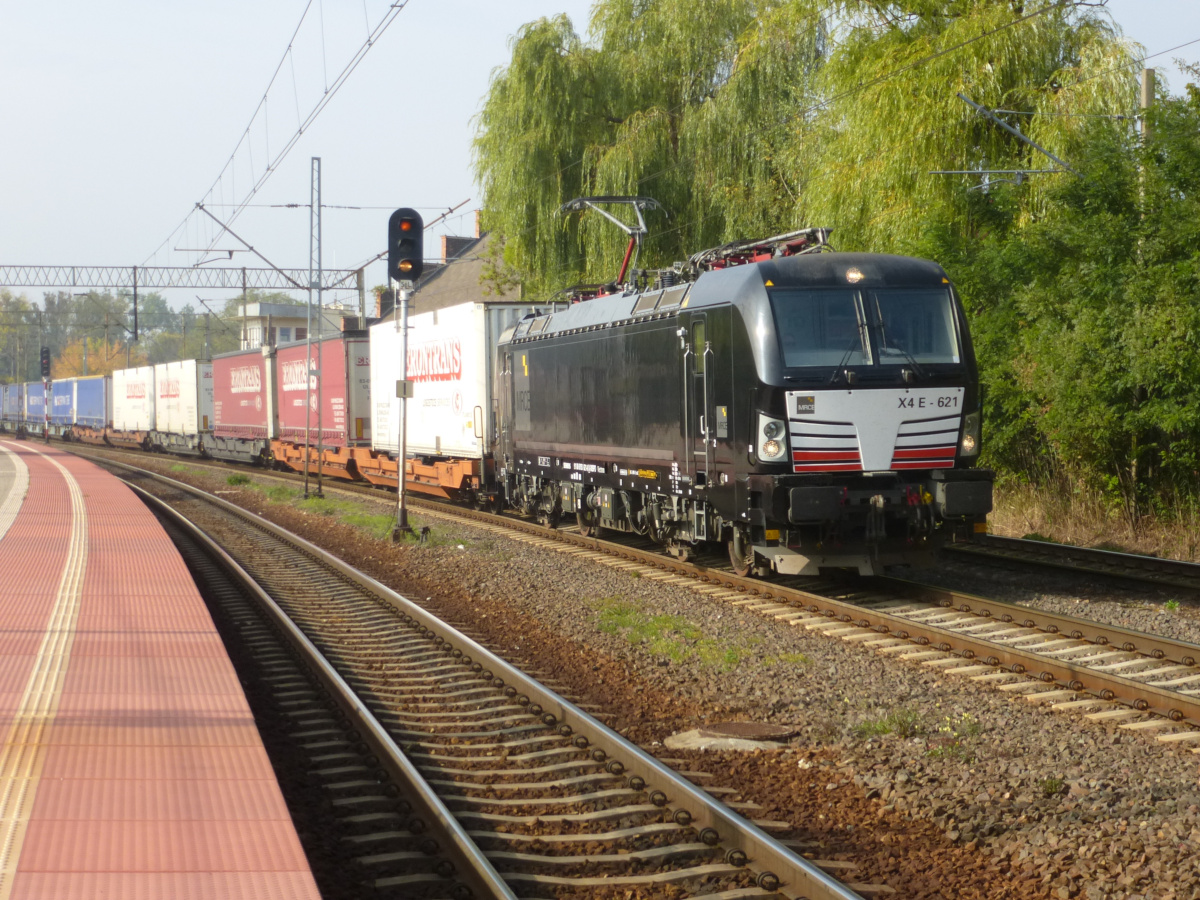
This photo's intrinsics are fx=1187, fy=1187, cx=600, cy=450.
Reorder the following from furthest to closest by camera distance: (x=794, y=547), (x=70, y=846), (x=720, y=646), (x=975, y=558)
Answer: (x=975, y=558) < (x=794, y=547) < (x=720, y=646) < (x=70, y=846)

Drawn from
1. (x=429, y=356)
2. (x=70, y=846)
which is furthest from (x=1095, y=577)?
(x=429, y=356)

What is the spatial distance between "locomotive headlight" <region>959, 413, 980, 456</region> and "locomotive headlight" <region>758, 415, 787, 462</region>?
189cm

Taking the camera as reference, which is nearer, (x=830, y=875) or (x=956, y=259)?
(x=830, y=875)

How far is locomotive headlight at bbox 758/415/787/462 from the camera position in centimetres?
1073

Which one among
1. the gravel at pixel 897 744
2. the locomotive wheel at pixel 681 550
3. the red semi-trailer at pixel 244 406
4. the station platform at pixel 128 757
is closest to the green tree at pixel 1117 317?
the gravel at pixel 897 744

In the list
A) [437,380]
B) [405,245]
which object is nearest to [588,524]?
[405,245]

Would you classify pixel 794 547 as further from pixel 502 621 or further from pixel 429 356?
pixel 429 356

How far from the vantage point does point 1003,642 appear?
30.7ft

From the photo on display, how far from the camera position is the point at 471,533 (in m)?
18.1

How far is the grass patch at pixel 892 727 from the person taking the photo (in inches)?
273

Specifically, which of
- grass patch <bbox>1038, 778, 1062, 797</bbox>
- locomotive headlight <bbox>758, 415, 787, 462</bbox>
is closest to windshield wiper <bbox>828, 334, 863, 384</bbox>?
locomotive headlight <bbox>758, 415, 787, 462</bbox>

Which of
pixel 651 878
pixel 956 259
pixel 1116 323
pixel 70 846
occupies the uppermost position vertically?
pixel 956 259

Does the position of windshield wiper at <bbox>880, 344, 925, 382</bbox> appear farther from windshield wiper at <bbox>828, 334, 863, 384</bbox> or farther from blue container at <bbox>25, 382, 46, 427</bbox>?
blue container at <bbox>25, 382, 46, 427</bbox>

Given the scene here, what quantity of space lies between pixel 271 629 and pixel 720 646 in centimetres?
432
